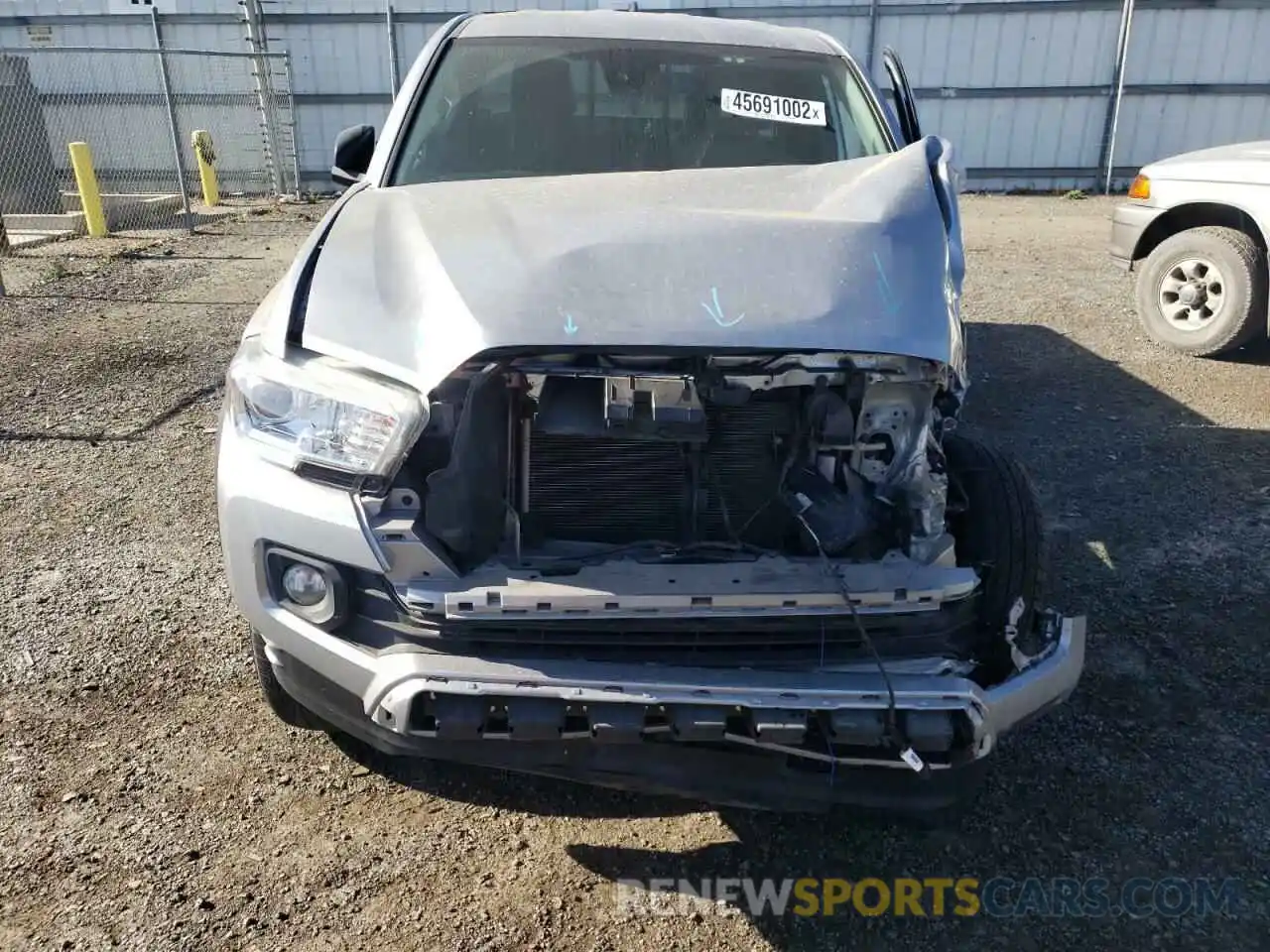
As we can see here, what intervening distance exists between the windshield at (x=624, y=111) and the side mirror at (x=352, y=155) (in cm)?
32

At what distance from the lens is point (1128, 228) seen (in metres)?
6.62

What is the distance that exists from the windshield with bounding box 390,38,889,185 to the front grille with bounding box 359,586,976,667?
184 centimetres

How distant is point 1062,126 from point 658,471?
14728mm

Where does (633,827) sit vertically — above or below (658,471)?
below

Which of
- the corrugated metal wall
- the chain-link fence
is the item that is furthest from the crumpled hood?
the corrugated metal wall

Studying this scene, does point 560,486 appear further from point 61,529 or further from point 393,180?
point 61,529

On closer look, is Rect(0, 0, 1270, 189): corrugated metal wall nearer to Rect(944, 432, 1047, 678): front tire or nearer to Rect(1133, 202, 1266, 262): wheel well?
Rect(1133, 202, 1266, 262): wheel well

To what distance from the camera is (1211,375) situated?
6164 millimetres

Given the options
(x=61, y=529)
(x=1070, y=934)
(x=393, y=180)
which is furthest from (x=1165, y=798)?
(x=61, y=529)

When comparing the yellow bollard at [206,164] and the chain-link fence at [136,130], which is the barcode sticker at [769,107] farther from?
the yellow bollard at [206,164]

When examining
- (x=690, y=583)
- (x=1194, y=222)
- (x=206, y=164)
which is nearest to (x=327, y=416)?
(x=690, y=583)

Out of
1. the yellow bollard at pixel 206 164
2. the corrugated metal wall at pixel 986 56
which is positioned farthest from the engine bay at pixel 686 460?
the corrugated metal wall at pixel 986 56

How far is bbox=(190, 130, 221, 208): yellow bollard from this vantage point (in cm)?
1294

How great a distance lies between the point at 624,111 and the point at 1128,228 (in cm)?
462
